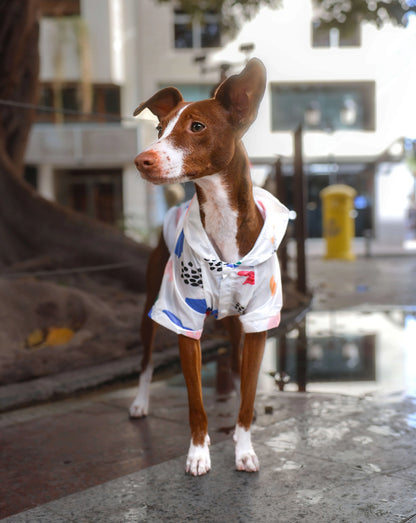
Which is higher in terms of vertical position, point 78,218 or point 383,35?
point 383,35

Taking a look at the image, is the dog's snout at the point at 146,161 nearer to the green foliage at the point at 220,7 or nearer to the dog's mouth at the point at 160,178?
the dog's mouth at the point at 160,178

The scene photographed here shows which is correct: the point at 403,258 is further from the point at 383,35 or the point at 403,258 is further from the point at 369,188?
the point at 383,35

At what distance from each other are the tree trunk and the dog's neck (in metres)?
4.26

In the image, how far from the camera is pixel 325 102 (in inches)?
976

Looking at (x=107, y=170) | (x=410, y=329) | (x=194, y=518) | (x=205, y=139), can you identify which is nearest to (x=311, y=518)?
(x=194, y=518)

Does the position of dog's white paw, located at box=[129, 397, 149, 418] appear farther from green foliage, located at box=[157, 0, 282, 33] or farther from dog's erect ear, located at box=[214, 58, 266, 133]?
green foliage, located at box=[157, 0, 282, 33]

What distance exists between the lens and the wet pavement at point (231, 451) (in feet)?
8.77

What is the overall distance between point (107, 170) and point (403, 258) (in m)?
11.1

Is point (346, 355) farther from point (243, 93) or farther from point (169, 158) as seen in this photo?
point (169, 158)

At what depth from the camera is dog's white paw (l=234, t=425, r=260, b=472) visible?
3016 mm

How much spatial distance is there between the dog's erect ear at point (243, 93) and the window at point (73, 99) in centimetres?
1998

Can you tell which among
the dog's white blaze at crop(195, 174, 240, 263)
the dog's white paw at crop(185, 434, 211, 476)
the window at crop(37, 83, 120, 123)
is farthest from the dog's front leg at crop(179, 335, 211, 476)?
the window at crop(37, 83, 120, 123)

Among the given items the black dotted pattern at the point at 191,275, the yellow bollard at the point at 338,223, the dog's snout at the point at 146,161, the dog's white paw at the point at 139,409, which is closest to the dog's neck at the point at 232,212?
the black dotted pattern at the point at 191,275

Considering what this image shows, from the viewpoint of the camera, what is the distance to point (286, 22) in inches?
938
